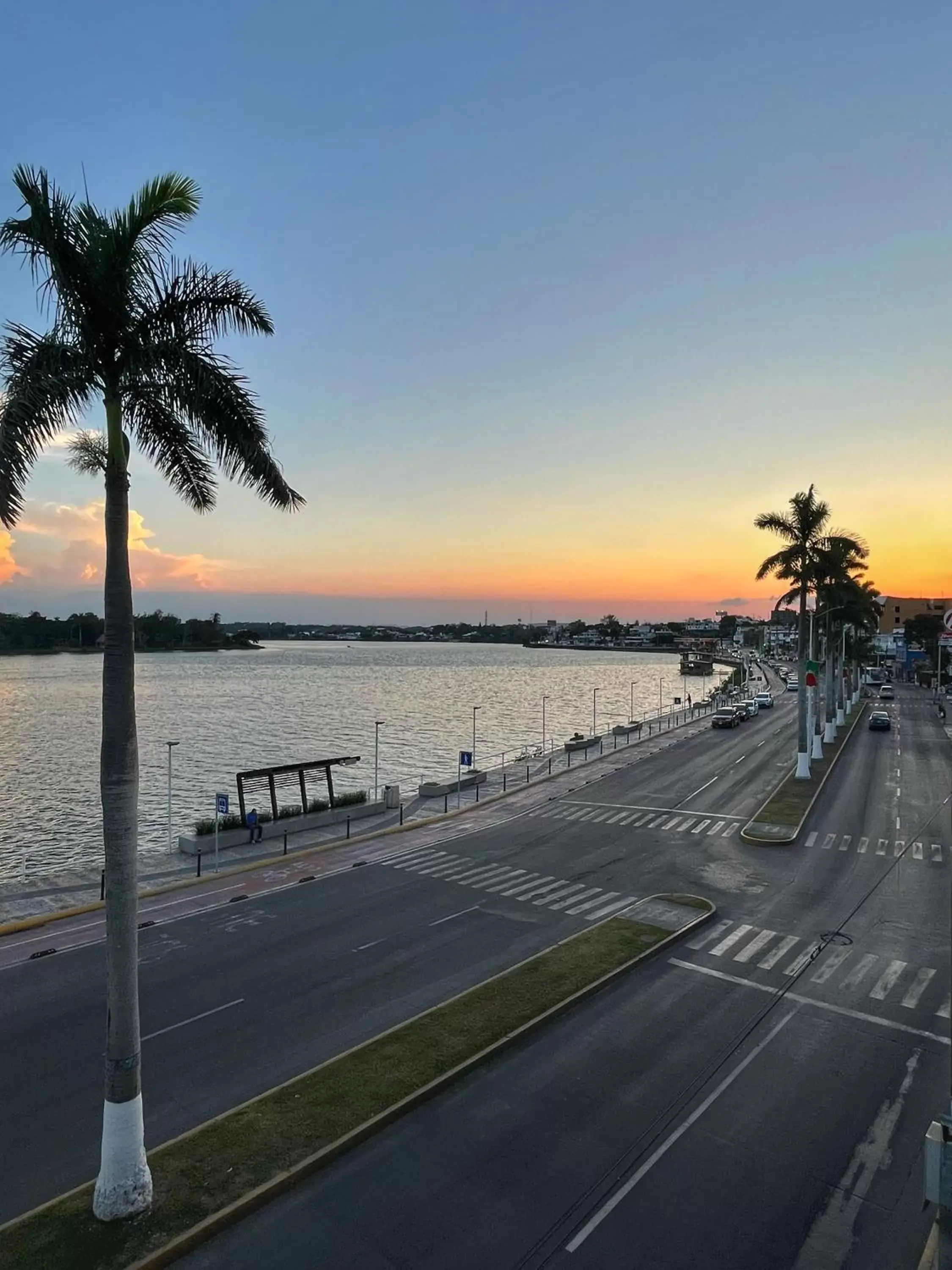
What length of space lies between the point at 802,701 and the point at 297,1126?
37.3 meters

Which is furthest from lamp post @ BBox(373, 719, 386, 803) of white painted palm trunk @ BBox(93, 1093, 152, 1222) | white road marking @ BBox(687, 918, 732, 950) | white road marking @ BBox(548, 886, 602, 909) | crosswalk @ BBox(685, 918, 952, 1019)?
white painted palm trunk @ BBox(93, 1093, 152, 1222)

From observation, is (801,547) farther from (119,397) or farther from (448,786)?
(119,397)

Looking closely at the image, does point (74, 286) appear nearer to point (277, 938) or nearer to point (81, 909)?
point (277, 938)

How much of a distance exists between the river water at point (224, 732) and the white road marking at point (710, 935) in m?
25.2

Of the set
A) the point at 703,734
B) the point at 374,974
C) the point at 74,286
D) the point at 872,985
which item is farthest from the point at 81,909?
the point at 703,734

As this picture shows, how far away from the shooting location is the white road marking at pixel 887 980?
15439 millimetres

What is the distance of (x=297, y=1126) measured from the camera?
35.3 ft

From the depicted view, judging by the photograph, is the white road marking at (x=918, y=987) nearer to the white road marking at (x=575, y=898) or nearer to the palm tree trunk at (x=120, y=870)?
the white road marking at (x=575, y=898)

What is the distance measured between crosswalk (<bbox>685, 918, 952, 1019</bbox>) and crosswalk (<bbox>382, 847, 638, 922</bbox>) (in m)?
3.04

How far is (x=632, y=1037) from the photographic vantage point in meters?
13.5

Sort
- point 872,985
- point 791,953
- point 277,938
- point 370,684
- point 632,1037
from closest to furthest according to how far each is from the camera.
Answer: point 632,1037 → point 872,985 → point 791,953 → point 277,938 → point 370,684

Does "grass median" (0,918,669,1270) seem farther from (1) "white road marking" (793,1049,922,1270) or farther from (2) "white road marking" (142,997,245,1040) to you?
(1) "white road marking" (793,1049,922,1270)

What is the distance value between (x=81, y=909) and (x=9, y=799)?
30850 mm

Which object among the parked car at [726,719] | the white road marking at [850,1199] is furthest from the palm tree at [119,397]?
the parked car at [726,719]
